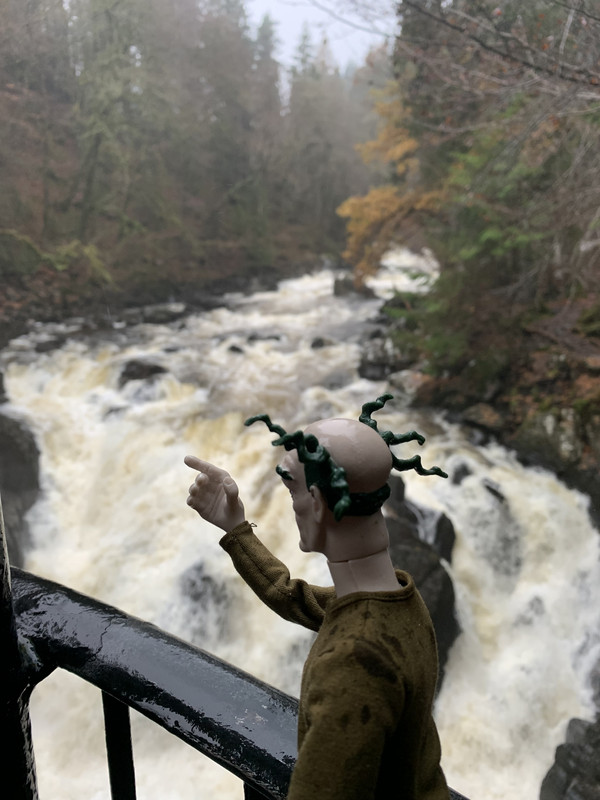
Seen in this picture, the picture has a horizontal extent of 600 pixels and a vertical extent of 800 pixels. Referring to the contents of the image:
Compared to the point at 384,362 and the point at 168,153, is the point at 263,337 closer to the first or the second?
the point at 384,362

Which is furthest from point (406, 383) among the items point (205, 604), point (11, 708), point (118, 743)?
point (11, 708)

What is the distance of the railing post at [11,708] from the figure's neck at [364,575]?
1.66ft

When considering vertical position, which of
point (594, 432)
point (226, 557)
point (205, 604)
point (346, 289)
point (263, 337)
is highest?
point (594, 432)

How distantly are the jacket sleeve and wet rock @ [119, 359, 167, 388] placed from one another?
7.80 m

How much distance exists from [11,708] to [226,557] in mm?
5240

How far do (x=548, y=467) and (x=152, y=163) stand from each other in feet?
34.9

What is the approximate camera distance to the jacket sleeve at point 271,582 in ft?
3.36

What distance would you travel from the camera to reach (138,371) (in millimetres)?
8633

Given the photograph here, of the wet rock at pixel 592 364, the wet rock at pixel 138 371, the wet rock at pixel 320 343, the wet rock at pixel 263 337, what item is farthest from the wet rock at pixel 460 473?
the wet rock at pixel 263 337

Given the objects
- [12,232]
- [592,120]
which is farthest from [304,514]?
[12,232]

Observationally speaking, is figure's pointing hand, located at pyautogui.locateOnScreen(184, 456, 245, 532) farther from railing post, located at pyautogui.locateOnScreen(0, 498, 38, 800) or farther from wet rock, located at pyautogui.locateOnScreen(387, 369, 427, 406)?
wet rock, located at pyautogui.locateOnScreen(387, 369, 427, 406)

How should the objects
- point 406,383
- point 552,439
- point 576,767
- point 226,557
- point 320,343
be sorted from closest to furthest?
point 576,767 < point 226,557 < point 552,439 < point 406,383 < point 320,343

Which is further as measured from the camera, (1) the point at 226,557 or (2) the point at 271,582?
(1) the point at 226,557

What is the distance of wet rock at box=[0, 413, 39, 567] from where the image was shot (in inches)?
236
